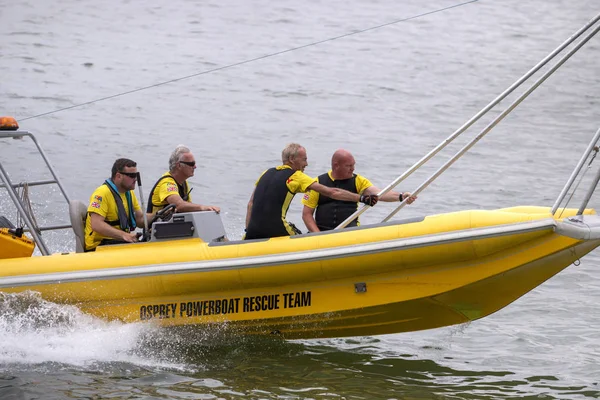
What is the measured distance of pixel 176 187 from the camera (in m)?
8.04

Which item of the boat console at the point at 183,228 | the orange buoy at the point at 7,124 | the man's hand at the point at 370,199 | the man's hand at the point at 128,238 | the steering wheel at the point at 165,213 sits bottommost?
the man's hand at the point at 128,238

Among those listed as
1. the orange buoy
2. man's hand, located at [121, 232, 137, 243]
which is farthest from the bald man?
the orange buoy

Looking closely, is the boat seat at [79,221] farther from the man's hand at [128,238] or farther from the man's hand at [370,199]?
the man's hand at [370,199]

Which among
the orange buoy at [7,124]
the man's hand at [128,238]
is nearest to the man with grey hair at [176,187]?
the man's hand at [128,238]

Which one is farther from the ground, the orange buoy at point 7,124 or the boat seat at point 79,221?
the orange buoy at point 7,124

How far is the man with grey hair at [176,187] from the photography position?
7934mm

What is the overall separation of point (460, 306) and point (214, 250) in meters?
1.93

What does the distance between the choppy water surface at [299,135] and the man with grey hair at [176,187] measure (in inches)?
40.6

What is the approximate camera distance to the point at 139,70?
68.1ft

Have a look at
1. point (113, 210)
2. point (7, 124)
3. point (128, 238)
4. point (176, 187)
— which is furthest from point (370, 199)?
point (7, 124)

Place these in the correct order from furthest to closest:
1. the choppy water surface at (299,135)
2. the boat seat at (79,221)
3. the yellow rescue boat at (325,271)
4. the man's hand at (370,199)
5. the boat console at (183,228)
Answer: the boat seat at (79,221) → the boat console at (183,228) → the choppy water surface at (299,135) → the man's hand at (370,199) → the yellow rescue boat at (325,271)

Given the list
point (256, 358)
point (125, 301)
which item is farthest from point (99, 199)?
point (256, 358)

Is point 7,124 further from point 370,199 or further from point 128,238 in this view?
point 370,199

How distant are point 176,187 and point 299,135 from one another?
959 cm
